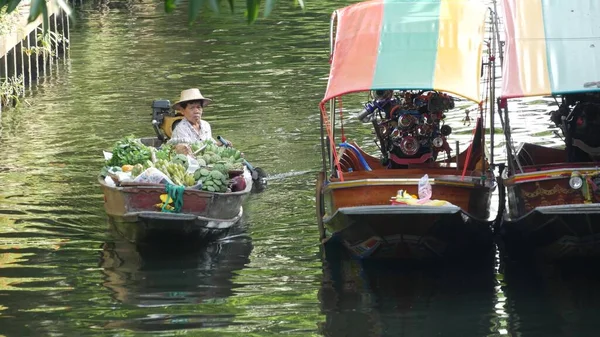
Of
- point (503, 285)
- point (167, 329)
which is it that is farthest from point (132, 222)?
point (503, 285)

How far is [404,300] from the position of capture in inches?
396

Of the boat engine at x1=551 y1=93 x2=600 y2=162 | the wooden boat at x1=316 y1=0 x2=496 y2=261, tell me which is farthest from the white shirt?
the boat engine at x1=551 y1=93 x2=600 y2=162

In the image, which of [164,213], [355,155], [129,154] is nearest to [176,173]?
[164,213]

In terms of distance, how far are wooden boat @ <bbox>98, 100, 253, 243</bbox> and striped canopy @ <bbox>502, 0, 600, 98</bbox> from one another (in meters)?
3.06

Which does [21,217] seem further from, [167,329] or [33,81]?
[33,81]

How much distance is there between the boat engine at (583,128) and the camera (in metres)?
11.0

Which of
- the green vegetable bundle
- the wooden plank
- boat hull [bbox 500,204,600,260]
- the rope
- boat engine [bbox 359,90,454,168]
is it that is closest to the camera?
boat hull [bbox 500,204,600,260]

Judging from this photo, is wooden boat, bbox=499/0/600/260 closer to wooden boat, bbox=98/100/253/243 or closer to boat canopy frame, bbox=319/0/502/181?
boat canopy frame, bbox=319/0/502/181

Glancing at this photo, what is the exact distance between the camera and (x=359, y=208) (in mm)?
10039

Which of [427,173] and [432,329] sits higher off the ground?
[427,173]

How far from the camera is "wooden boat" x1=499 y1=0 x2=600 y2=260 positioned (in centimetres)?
1001

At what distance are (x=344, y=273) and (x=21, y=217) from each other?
14.3ft

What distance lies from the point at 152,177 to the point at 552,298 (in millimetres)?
3947

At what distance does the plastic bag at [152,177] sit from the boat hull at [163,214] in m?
0.16
